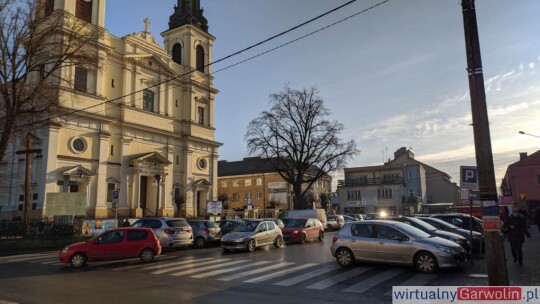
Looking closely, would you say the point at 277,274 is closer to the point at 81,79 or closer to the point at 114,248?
the point at 114,248

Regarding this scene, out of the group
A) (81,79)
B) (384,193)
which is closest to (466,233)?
(81,79)

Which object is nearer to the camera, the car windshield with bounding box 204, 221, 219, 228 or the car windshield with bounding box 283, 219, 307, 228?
the car windshield with bounding box 204, 221, 219, 228

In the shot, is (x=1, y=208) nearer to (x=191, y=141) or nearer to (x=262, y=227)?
(x=191, y=141)

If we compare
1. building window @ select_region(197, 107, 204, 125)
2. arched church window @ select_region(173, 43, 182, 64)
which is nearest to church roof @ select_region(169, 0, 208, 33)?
arched church window @ select_region(173, 43, 182, 64)

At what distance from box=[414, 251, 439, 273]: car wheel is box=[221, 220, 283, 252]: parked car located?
9.09m

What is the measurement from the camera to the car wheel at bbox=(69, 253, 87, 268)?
15022 millimetres

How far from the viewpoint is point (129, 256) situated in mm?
15938

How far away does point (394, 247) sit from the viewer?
13.0 meters

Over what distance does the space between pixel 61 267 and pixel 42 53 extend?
16.4 metres

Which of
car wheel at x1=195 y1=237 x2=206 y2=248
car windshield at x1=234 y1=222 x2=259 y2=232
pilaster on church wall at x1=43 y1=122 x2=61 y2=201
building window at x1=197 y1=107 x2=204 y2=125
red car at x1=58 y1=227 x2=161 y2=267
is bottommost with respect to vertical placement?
car wheel at x1=195 y1=237 x2=206 y2=248

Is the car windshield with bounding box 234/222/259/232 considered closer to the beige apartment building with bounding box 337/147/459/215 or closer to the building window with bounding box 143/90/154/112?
the building window with bounding box 143/90/154/112

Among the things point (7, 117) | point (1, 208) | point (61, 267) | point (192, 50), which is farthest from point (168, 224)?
point (192, 50)

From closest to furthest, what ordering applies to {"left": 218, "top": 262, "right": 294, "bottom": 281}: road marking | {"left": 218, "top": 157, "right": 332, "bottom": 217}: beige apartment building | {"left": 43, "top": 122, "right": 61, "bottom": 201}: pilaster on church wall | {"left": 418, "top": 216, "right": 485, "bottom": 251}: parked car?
1. {"left": 218, "top": 262, "right": 294, "bottom": 281}: road marking
2. {"left": 418, "top": 216, "right": 485, "bottom": 251}: parked car
3. {"left": 43, "top": 122, "right": 61, "bottom": 201}: pilaster on church wall
4. {"left": 218, "top": 157, "right": 332, "bottom": 217}: beige apartment building

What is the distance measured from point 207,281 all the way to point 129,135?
35324 millimetres
